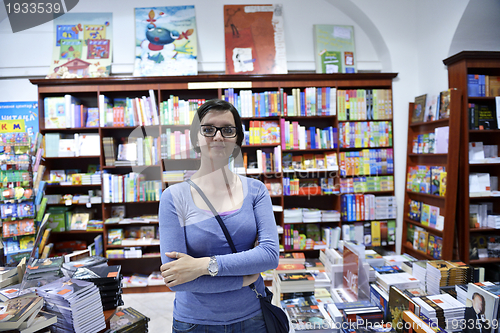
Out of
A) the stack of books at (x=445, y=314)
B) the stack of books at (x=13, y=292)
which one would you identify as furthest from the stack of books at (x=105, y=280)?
the stack of books at (x=445, y=314)

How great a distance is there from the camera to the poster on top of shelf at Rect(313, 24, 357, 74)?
11.4 ft

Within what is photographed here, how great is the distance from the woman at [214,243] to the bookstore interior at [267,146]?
150 cm

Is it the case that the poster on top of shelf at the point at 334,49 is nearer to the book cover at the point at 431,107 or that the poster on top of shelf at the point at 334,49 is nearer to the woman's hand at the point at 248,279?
the book cover at the point at 431,107

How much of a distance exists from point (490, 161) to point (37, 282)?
12.6 feet

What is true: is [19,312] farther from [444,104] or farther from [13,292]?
[444,104]

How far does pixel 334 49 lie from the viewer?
3488 mm

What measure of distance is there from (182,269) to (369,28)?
3.86 metres

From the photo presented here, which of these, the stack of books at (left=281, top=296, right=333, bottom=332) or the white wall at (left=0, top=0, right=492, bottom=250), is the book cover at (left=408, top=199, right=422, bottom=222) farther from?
the stack of books at (left=281, top=296, right=333, bottom=332)

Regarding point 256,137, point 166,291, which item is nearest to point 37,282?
point 166,291

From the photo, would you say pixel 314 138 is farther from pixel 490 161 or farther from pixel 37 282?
pixel 37 282

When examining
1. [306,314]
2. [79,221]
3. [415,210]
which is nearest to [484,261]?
[415,210]

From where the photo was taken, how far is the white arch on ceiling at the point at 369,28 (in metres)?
3.43

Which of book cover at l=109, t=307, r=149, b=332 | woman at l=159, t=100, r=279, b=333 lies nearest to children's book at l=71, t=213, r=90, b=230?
book cover at l=109, t=307, r=149, b=332

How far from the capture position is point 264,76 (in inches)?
122
